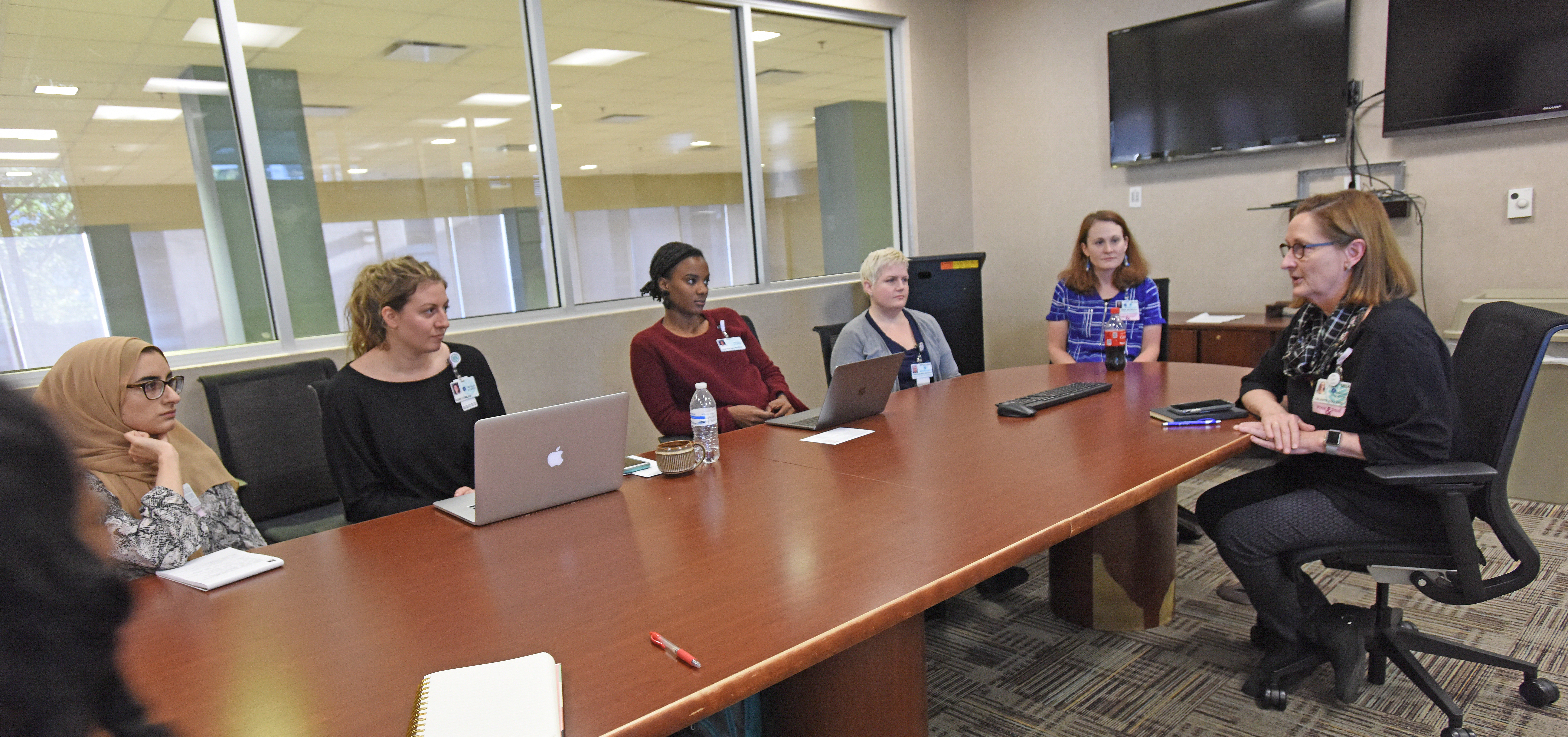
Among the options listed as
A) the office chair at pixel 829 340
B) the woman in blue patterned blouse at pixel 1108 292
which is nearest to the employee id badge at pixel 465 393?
the office chair at pixel 829 340

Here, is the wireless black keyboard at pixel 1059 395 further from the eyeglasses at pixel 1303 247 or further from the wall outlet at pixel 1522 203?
the wall outlet at pixel 1522 203

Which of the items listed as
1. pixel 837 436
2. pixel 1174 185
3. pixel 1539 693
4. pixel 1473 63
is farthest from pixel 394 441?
pixel 1473 63

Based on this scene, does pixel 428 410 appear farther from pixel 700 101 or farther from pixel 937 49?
pixel 937 49

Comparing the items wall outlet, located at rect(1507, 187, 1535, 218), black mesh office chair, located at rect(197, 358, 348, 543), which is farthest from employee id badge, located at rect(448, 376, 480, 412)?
wall outlet, located at rect(1507, 187, 1535, 218)

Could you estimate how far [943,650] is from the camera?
2.57 meters

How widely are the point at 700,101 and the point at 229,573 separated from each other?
12.7 feet

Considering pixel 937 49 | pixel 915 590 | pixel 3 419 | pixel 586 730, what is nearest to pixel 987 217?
pixel 937 49

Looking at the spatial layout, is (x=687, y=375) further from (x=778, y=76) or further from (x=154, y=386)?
(x=778, y=76)

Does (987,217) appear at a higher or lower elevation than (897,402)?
higher

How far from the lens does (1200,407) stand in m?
2.39

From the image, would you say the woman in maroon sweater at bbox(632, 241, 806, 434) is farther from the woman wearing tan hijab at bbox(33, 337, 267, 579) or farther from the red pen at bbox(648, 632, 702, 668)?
the red pen at bbox(648, 632, 702, 668)

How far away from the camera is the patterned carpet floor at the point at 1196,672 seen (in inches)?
81.4

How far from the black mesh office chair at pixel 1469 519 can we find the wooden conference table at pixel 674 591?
0.40m

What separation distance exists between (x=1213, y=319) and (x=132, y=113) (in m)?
4.89
